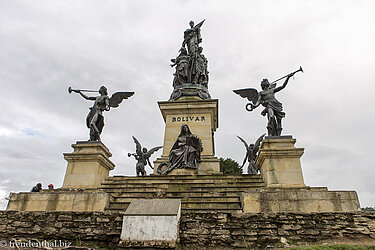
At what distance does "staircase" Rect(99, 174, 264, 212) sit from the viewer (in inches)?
293

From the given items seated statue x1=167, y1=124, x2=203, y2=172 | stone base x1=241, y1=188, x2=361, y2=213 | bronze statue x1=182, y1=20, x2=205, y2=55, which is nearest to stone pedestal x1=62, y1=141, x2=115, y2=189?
seated statue x1=167, y1=124, x2=203, y2=172

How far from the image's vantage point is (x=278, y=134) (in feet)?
32.4

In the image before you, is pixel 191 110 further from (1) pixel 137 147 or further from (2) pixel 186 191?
(2) pixel 186 191

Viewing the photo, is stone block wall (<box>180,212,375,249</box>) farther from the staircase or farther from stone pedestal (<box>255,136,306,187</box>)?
stone pedestal (<box>255,136,306,187</box>)

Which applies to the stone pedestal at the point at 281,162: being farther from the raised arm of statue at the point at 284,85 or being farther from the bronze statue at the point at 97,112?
the bronze statue at the point at 97,112

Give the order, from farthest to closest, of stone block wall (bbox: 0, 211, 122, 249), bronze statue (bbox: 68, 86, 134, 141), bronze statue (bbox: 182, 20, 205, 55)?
bronze statue (bbox: 182, 20, 205, 55)
bronze statue (bbox: 68, 86, 134, 141)
stone block wall (bbox: 0, 211, 122, 249)

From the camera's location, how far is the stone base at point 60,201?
24.7 feet

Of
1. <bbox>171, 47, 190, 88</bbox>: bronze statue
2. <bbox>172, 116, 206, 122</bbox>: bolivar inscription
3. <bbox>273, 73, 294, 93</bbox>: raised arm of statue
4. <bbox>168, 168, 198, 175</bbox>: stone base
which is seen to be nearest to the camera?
<bbox>273, 73, 294, 93</bbox>: raised arm of statue

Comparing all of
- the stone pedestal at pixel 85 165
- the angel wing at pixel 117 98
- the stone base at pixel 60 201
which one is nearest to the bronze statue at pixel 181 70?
the angel wing at pixel 117 98

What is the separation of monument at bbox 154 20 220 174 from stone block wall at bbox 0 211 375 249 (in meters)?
5.14

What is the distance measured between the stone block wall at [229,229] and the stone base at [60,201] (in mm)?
1271

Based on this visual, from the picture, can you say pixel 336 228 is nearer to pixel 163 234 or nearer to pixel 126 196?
pixel 163 234

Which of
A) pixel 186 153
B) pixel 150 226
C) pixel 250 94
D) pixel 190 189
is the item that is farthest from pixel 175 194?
pixel 250 94

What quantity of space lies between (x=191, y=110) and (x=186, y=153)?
3910 millimetres
